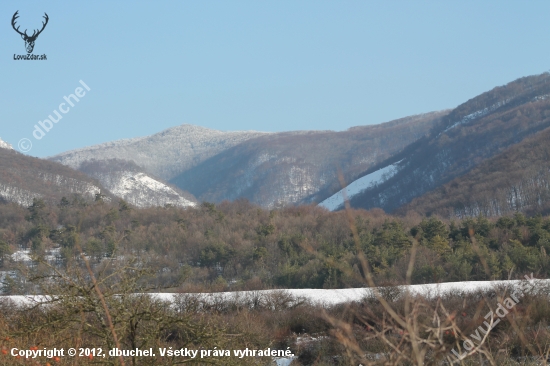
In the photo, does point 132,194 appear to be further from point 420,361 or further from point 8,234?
point 420,361

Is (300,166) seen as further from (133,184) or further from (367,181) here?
(133,184)

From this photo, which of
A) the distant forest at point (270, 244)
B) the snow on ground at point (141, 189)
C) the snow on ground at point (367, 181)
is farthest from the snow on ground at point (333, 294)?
the snow on ground at point (141, 189)

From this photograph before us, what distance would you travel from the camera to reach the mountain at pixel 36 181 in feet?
223

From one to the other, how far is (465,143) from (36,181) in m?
87.3

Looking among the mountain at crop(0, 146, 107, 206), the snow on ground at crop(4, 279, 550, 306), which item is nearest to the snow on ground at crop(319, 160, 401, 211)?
the mountain at crop(0, 146, 107, 206)

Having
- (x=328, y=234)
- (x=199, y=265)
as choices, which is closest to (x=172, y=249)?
(x=199, y=265)

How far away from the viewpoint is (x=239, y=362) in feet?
21.7

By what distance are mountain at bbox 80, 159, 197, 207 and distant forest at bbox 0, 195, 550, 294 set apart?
83151 millimetres

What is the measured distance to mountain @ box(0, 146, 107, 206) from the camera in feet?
223

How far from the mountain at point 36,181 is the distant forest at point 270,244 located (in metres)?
23.9

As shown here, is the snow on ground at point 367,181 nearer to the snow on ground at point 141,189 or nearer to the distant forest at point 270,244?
the snow on ground at point 141,189

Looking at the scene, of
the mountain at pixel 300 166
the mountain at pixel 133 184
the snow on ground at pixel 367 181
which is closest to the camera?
the snow on ground at pixel 367 181

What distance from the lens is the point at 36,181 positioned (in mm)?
77062

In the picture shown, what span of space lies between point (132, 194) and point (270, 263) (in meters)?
110
